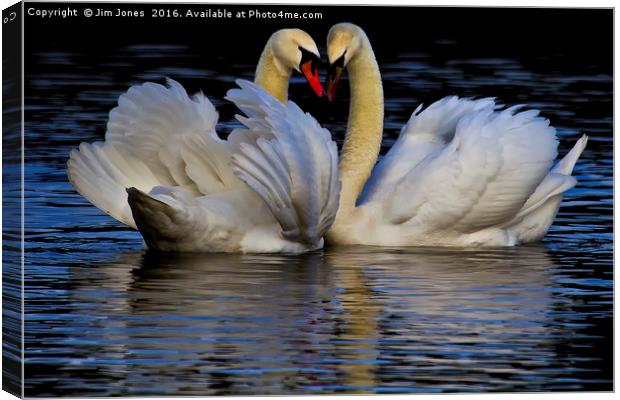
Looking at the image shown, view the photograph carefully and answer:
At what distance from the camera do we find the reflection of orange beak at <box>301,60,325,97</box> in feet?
51.4

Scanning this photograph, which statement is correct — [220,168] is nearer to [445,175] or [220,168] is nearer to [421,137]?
[445,175]

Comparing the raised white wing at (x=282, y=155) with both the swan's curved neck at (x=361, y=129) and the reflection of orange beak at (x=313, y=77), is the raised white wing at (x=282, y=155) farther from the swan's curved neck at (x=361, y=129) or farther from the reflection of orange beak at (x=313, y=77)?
the swan's curved neck at (x=361, y=129)

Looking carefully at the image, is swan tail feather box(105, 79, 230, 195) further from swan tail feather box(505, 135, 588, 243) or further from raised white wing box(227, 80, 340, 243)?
swan tail feather box(505, 135, 588, 243)

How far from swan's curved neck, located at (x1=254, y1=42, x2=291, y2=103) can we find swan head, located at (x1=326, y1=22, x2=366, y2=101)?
0.32m

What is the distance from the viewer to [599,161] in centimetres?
1673

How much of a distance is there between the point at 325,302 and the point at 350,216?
243cm

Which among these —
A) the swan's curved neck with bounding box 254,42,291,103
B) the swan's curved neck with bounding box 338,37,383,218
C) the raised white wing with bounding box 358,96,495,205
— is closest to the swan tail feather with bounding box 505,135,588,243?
the raised white wing with bounding box 358,96,495,205

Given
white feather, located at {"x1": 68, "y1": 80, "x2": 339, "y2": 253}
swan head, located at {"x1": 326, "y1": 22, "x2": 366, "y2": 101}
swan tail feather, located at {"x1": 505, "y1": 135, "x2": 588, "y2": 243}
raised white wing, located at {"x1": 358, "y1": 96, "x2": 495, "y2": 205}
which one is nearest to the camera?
white feather, located at {"x1": 68, "y1": 80, "x2": 339, "y2": 253}


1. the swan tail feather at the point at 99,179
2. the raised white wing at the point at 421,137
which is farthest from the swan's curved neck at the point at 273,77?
the swan tail feather at the point at 99,179

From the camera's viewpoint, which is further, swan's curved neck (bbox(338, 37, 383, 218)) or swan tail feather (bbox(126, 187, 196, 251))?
swan's curved neck (bbox(338, 37, 383, 218))

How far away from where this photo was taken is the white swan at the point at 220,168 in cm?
1471

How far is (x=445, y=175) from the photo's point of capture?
15.9m

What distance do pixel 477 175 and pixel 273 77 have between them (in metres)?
1.65

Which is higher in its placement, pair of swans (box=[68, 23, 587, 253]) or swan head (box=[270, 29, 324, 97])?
swan head (box=[270, 29, 324, 97])
